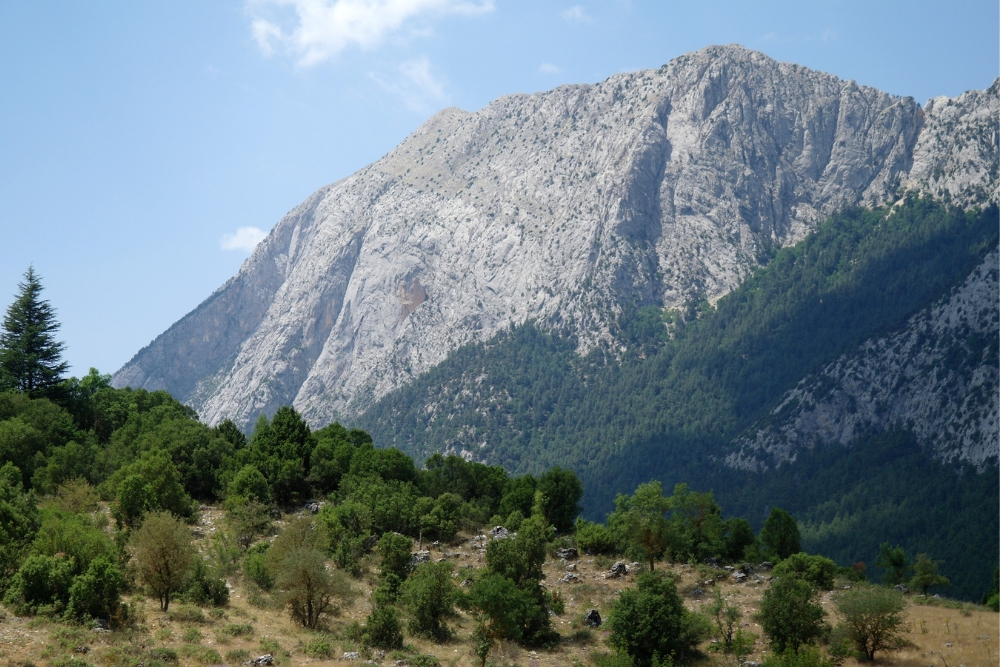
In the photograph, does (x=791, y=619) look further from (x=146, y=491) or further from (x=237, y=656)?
(x=146, y=491)

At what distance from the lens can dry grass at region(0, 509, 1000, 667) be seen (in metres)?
37.0

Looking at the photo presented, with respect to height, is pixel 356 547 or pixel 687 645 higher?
pixel 356 547

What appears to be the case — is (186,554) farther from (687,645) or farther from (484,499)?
(484,499)

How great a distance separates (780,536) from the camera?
241 feet

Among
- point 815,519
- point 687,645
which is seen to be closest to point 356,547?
point 687,645

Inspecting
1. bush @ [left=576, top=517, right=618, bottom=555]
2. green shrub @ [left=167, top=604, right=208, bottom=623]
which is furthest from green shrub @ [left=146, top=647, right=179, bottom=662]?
bush @ [left=576, top=517, right=618, bottom=555]

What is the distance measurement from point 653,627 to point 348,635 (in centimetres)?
1661

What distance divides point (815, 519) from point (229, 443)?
156 metres

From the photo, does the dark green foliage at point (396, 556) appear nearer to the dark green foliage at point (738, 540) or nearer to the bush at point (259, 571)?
the bush at point (259, 571)

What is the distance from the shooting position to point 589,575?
200 ft

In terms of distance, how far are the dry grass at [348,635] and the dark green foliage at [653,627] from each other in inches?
57.8

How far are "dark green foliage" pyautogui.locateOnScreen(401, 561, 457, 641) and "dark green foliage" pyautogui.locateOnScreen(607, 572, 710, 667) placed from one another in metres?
9.36

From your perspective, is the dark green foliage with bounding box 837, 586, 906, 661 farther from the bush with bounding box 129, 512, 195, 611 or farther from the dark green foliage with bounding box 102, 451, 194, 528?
the dark green foliage with bounding box 102, 451, 194, 528

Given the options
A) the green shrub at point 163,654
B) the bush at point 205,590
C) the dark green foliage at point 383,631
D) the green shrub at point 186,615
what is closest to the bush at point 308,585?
the dark green foliage at point 383,631
